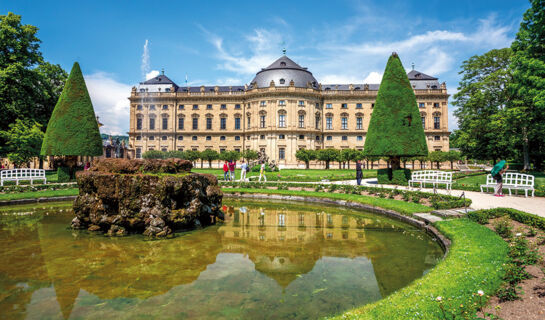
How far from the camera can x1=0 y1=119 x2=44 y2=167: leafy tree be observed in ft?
68.6

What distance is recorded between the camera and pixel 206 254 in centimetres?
569

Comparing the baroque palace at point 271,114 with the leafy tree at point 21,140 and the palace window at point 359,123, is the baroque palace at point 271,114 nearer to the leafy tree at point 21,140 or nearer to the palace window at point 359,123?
the palace window at point 359,123

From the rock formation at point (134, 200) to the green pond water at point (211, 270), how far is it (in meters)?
0.38

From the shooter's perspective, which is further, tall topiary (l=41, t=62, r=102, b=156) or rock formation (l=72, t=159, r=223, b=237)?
tall topiary (l=41, t=62, r=102, b=156)

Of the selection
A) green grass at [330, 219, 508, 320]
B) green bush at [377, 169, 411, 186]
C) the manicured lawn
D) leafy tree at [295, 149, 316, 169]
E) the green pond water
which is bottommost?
the green pond water

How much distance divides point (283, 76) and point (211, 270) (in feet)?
137

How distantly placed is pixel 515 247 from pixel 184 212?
7.10m

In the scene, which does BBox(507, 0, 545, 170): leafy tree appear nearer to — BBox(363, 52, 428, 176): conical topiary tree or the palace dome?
BBox(363, 52, 428, 176): conical topiary tree

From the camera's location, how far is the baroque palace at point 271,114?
42531mm

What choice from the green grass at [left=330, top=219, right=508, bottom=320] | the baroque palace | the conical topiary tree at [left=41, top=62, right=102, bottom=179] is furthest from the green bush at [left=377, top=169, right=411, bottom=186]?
the baroque palace

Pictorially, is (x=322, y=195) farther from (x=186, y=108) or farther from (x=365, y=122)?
(x=186, y=108)

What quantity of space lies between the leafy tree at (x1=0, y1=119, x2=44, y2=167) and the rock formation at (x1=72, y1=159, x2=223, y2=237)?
1910 centimetres

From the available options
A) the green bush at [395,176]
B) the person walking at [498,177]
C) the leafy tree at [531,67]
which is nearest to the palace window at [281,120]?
the green bush at [395,176]

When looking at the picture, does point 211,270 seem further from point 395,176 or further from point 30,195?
point 395,176
